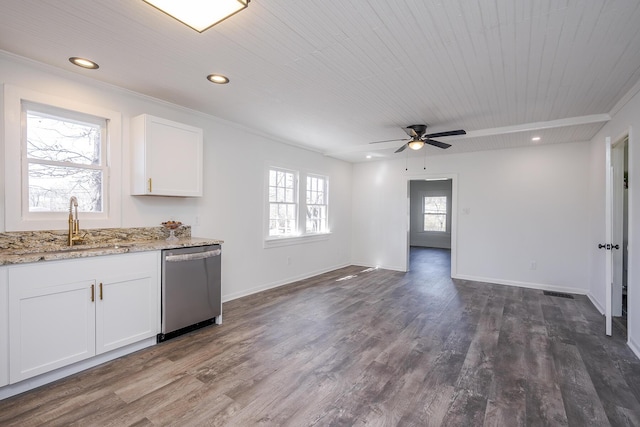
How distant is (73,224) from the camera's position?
9.22ft

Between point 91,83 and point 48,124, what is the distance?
1.84 ft

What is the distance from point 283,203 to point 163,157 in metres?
2.45

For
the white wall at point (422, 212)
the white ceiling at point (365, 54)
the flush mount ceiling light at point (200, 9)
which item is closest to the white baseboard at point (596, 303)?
the white ceiling at point (365, 54)

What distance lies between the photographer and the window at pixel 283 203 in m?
5.25

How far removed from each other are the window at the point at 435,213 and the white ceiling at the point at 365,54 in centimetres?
724

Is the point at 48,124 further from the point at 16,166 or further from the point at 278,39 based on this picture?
the point at 278,39

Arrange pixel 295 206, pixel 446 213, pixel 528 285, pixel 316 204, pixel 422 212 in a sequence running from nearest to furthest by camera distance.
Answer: pixel 528 285, pixel 295 206, pixel 316 204, pixel 446 213, pixel 422 212

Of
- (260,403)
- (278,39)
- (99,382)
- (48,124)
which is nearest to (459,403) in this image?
(260,403)

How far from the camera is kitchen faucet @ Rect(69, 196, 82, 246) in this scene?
2.72 meters

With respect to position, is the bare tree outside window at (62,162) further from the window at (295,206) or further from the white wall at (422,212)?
the white wall at (422,212)

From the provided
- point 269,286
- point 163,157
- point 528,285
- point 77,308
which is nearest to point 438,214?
point 528,285

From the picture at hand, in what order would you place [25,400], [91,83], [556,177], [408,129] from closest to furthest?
[25,400], [91,83], [408,129], [556,177]

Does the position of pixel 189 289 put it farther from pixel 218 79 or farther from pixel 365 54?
pixel 365 54

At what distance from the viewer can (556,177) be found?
204 inches
